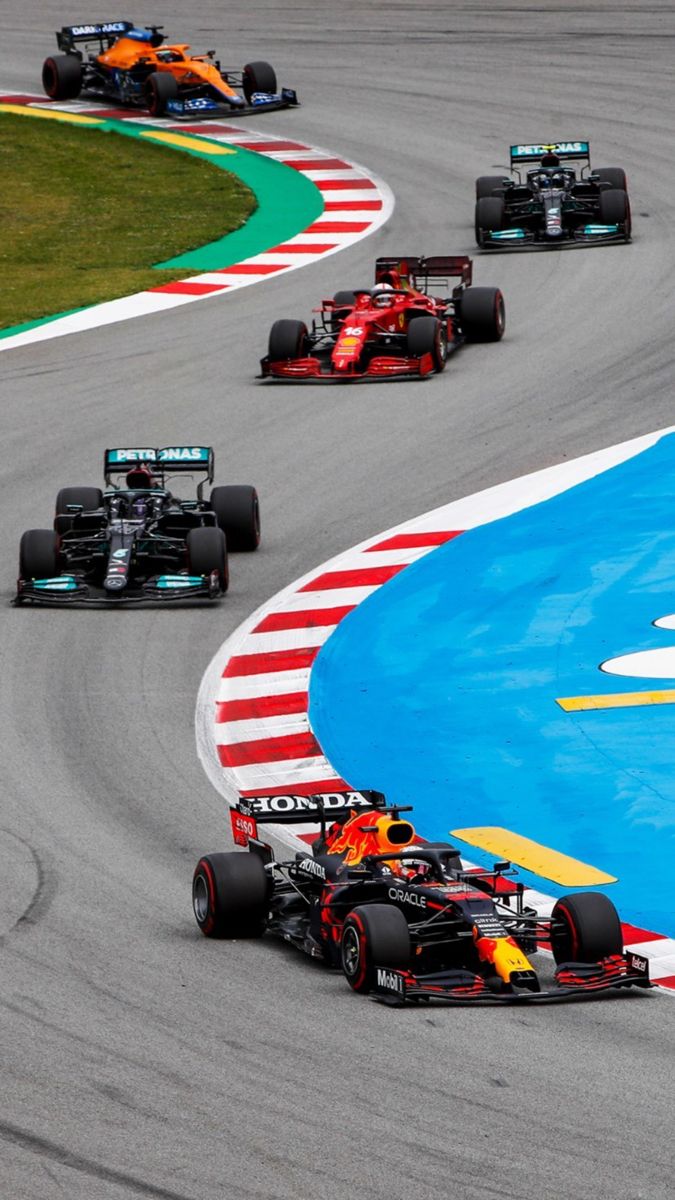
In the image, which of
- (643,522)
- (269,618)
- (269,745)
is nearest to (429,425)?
(643,522)

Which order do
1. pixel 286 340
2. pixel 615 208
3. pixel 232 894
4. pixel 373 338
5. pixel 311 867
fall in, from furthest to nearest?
1. pixel 615 208
2. pixel 373 338
3. pixel 286 340
4. pixel 311 867
5. pixel 232 894

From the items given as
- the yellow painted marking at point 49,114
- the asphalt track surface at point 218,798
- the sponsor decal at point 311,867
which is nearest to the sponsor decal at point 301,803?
the sponsor decal at point 311,867

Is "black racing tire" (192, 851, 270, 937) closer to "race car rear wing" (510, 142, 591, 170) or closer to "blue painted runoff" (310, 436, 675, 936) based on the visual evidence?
"blue painted runoff" (310, 436, 675, 936)

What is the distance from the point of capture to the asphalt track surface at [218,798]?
343 inches

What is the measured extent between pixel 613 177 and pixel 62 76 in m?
14.2

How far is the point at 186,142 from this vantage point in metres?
37.6

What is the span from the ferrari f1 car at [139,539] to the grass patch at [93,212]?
9.51 m

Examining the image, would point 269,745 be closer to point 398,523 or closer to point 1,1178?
point 398,523

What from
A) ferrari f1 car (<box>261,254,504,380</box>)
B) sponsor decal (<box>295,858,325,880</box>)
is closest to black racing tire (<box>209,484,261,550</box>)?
ferrari f1 car (<box>261,254,504,380</box>)

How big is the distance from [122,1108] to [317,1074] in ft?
3.07

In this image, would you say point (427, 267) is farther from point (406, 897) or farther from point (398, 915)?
point (398, 915)

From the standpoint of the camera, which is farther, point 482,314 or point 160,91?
point 160,91

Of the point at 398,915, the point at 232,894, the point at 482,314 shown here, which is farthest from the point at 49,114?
the point at 398,915

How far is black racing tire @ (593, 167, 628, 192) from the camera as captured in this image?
29.8 metres
